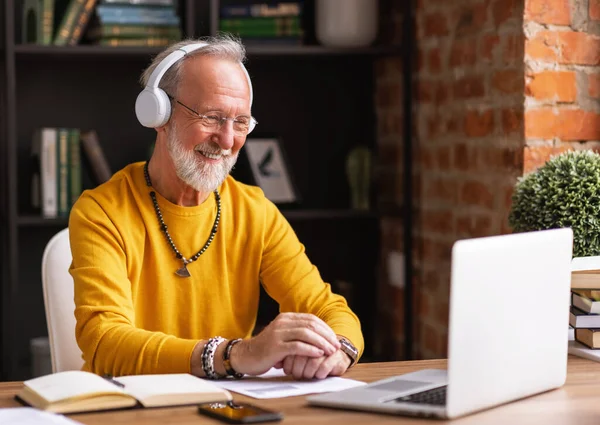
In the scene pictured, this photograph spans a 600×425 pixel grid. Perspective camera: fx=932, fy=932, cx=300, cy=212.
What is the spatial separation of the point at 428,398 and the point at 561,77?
1361 mm

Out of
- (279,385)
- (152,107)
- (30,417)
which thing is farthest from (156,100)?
(30,417)

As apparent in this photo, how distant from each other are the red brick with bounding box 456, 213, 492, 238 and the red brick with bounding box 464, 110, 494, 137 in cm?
24

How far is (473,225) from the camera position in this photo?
271 centimetres

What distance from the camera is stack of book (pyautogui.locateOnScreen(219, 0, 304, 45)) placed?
9.79ft

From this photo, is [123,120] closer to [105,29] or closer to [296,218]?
[105,29]

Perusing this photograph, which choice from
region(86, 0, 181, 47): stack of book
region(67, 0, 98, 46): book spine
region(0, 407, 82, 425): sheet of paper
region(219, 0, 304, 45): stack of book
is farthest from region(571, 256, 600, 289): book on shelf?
region(67, 0, 98, 46): book spine

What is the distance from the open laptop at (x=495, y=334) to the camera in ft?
4.04

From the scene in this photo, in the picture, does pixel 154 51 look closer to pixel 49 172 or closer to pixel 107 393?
pixel 49 172

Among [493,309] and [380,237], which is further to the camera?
[380,237]

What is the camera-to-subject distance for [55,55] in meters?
2.88

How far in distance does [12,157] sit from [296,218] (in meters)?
0.89

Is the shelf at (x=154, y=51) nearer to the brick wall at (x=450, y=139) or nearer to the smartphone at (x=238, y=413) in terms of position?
the brick wall at (x=450, y=139)

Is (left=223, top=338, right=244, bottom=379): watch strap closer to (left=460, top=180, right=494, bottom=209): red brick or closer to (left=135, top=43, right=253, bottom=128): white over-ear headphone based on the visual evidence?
(left=135, top=43, right=253, bottom=128): white over-ear headphone

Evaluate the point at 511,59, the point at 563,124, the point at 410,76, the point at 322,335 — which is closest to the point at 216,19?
the point at 410,76
